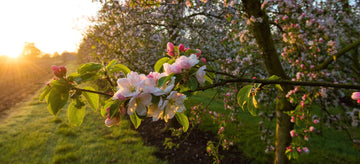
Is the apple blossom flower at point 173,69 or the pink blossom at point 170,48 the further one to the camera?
the pink blossom at point 170,48

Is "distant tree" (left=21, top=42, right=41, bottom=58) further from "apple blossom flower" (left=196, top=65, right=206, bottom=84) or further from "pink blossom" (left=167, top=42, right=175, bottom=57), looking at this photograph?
"apple blossom flower" (left=196, top=65, right=206, bottom=84)

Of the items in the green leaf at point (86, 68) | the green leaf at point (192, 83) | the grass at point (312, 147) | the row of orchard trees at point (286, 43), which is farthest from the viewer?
the grass at point (312, 147)

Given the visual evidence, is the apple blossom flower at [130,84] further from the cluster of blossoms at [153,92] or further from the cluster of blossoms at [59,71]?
the cluster of blossoms at [59,71]

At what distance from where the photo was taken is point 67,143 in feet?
17.1

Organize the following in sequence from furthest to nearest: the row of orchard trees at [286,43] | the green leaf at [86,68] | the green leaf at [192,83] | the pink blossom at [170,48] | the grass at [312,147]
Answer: the grass at [312,147]
the row of orchard trees at [286,43]
the pink blossom at [170,48]
the green leaf at [86,68]
the green leaf at [192,83]

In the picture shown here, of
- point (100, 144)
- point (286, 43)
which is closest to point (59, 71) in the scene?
point (286, 43)

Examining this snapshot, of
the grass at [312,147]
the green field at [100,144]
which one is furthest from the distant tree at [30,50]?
the grass at [312,147]

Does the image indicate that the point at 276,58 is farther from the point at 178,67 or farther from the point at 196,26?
the point at 196,26

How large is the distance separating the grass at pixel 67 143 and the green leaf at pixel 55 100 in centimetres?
383

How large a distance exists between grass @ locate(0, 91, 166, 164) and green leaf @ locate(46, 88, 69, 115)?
3.83 m

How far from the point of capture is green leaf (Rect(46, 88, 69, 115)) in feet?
2.56

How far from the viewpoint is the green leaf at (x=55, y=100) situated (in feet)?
2.56

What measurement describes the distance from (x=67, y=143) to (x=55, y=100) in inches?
209

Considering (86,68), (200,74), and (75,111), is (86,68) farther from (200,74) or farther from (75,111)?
(200,74)
